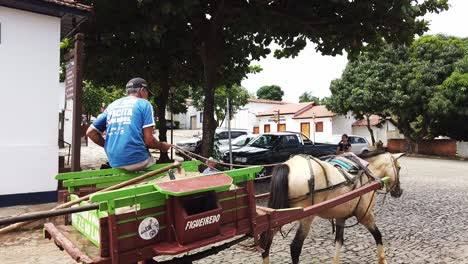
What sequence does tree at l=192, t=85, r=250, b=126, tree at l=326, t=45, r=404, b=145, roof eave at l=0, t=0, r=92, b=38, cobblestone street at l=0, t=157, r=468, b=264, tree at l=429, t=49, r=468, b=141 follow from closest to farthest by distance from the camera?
cobblestone street at l=0, t=157, r=468, b=264, roof eave at l=0, t=0, r=92, b=38, tree at l=429, t=49, r=468, b=141, tree at l=326, t=45, r=404, b=145, tree at l=192, t=85, r=250, b=126

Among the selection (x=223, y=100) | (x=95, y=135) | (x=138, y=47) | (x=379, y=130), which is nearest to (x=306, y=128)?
(x=379, y=130)

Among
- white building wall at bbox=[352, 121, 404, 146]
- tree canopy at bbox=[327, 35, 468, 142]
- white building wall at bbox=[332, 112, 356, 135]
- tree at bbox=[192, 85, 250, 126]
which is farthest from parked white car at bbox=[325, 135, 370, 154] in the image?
tree at bbox=[192, 85, 250, 126]

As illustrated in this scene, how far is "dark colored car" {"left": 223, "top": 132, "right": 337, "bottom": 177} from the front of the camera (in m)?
13.5

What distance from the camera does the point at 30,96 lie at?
27.4 ft

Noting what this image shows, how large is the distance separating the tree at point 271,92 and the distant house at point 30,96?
246ft

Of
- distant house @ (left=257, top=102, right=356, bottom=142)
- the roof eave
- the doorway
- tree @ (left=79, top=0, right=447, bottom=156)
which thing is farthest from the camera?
the doorway

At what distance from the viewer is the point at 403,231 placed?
7.45 meters

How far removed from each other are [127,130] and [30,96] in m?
5.72

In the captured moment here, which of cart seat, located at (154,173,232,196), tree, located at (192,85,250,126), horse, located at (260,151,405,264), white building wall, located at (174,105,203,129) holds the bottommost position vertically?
horse, located at (260,151,405,264)

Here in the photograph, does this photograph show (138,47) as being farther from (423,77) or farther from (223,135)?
(423,77)

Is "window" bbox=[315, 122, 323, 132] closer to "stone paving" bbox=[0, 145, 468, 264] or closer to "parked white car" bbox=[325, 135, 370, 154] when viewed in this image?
"parked white car" bbox=[325, 135, 370, 154]

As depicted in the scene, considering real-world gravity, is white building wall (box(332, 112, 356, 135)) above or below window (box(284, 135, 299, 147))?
above

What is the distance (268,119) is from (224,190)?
4607 centimetres

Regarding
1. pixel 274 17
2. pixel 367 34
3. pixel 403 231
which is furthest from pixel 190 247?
pixel 367 34
